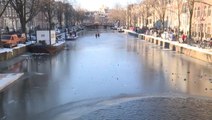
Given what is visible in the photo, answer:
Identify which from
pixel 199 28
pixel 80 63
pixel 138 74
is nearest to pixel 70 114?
pixel 138 74

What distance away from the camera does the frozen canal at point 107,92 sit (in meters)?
18.0

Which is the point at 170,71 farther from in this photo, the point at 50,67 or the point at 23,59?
the point at 23,59

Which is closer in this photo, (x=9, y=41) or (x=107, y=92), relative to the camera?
(x=107, y=92)

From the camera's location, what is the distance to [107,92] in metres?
23.2

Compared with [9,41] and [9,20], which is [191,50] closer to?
[9,41]

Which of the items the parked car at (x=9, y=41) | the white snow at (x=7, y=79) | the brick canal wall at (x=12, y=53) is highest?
the parked car at (x=9, y=41)

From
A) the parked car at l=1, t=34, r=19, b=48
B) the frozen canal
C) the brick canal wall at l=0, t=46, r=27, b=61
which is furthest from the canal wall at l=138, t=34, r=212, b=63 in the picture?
the parked car at l=1, t=34, r=19, b=48

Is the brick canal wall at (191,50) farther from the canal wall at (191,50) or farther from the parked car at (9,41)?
the parked car at (9,41)

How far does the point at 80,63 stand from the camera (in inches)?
1544

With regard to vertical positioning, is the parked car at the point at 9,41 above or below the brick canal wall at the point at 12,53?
above

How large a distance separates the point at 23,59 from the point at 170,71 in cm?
1622

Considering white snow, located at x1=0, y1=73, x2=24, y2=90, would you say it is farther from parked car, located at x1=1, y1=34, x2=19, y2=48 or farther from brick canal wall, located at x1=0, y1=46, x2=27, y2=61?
parked car, located at x1=1, y1=34, x2=19, y2=48

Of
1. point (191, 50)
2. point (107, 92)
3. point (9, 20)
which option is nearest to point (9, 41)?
point (191, 50)

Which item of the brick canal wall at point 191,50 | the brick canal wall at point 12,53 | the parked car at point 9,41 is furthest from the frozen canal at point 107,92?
the parked car at point 9,41
